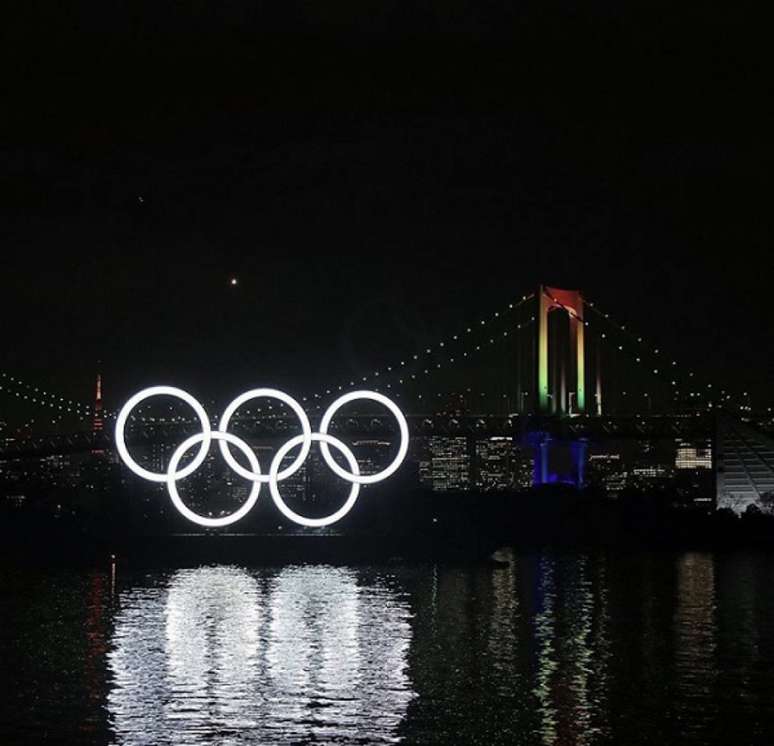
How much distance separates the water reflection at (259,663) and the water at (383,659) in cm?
5

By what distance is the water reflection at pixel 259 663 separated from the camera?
21172mm

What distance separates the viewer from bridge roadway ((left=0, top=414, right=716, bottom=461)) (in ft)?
205

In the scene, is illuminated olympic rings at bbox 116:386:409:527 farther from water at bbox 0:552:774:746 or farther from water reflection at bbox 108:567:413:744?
water reflection at bbox 108:567:413:744

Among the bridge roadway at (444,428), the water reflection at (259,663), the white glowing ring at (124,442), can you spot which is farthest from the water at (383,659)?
the bridge roadway at (444,428)

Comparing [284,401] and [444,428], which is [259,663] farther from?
[444,428]

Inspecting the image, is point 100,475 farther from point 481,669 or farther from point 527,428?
point 481,669

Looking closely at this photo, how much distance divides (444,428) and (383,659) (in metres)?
37.3

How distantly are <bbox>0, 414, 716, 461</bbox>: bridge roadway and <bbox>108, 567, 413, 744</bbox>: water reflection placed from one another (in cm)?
2288

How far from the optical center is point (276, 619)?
32375 millimetres

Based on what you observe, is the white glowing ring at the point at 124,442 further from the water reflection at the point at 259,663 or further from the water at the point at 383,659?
the water reflection at the point at 259,663

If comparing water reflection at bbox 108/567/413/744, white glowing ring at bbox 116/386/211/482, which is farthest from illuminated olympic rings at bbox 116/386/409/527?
water reflection at bbox 108/567/413/744

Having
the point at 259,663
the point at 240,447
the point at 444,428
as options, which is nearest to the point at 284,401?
the point at 240,447

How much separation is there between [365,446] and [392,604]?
103ft

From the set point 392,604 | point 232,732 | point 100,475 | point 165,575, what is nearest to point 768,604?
point 392,604
